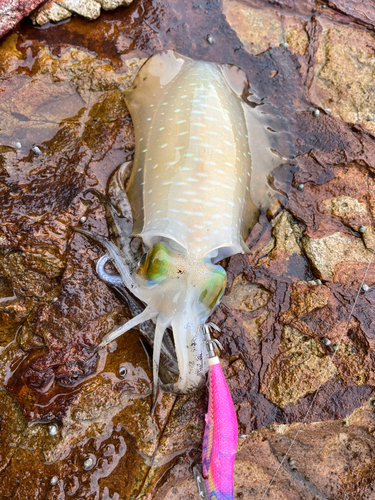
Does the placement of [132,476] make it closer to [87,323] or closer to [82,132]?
[87,323]

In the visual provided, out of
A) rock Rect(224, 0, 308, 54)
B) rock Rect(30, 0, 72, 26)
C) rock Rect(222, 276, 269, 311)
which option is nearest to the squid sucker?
rock Rect(222, 276, 269, 311)

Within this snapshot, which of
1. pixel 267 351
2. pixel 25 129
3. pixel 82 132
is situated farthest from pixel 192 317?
pixel 25 129

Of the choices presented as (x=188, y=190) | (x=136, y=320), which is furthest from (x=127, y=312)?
(x=188, y=190)

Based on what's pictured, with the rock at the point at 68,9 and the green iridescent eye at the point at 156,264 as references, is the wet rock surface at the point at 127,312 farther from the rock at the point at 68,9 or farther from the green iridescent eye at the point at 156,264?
the green iridescent eye at the point at 156,264

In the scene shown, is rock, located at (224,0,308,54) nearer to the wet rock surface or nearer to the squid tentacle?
the wet rock surface

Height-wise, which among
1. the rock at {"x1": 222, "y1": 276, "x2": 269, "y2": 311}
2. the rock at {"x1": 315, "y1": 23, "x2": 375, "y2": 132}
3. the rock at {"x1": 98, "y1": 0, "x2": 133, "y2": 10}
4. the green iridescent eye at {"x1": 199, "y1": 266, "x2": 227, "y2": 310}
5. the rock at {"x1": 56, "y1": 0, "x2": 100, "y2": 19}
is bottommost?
the rock at {"x1": 222, "y1": 276, "x2": 269, "y2": 311}

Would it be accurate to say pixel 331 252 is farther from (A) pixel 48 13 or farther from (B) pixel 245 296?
(A) pixel 48 13
